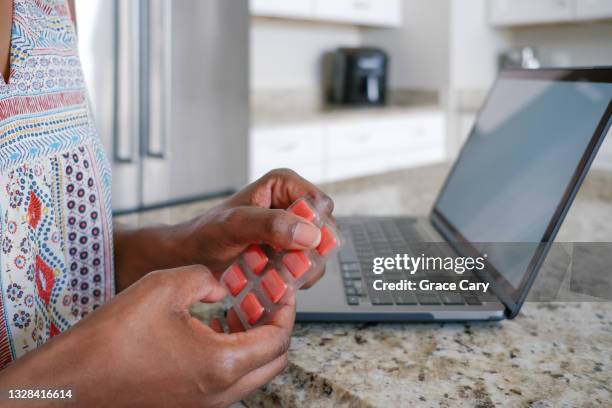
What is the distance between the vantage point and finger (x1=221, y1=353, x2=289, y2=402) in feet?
1.33

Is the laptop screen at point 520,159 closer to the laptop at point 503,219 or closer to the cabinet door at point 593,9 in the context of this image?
the laptop at point 503,219

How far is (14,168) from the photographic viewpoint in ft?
1.88

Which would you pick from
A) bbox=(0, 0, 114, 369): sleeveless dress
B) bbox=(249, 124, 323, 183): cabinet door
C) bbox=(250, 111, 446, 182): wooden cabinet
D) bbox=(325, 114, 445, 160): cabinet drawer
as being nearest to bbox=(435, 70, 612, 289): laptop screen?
bbox=(0, 0, 114, 369): sleeveless dress

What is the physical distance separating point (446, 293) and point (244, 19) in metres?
1.70

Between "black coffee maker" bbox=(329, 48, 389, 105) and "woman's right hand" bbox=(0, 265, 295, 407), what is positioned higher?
"black coffee maker" bbox=(329, 48, 389, 105)

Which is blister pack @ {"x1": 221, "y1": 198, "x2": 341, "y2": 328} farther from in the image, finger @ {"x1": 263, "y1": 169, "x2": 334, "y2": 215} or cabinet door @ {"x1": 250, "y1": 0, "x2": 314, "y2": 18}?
cabinet door @ {"x1": 250, "y1": 0, "x2": 314, "y2": 18}

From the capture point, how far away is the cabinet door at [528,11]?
130 inches

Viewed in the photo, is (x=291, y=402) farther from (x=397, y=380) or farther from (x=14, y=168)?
(x=14, y=168)

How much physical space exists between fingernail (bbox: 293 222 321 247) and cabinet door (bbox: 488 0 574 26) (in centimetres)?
332

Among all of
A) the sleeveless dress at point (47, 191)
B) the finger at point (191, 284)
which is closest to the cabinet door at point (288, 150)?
the sleeveless dress at point (47, 191)

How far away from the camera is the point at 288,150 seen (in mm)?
2844

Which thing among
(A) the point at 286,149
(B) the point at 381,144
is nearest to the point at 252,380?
(A) the point at 286,149

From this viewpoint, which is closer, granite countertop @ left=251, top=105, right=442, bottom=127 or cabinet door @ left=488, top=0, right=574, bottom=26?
granite countertop @ left=251, top=105, right=442, bottom=127

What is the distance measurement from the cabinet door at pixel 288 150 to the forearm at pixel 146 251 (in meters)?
1.85
